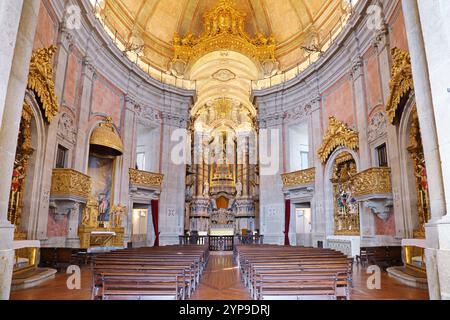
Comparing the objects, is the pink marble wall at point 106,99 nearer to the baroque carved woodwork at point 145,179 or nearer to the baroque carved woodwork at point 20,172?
the baroque carved woodwork at point 145,179

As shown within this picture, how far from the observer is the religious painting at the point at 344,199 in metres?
12.0

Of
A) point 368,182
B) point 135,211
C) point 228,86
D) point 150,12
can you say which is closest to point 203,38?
point 150,12

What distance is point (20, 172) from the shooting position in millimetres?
8352

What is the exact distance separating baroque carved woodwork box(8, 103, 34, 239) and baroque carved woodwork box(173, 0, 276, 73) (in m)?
11.2

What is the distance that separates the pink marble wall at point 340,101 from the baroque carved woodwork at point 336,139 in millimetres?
296

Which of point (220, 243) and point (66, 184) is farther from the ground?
point (66, 184)

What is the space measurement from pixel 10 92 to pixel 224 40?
50.3ft

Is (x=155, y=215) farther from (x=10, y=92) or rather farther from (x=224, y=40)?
(x=10, y=92)

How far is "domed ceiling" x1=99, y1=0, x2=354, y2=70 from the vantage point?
14.8 metres

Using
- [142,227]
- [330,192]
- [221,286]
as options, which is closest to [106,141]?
[142,227]

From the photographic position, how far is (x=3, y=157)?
162 inches

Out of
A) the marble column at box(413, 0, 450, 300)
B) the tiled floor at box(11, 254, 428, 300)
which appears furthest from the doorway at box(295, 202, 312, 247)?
the marble column at box(413, 0, 450, 300)

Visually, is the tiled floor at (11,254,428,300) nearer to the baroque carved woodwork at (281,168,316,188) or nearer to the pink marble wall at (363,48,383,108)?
the pink marble wall at (363,48,383,108)

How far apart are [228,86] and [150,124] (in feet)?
30.8
